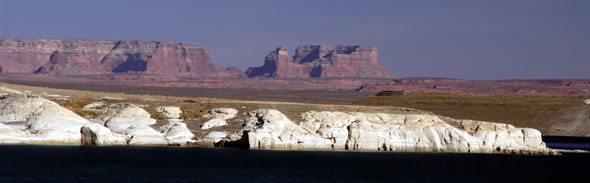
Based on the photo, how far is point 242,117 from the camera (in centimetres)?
8725

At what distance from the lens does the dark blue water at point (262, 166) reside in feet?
192

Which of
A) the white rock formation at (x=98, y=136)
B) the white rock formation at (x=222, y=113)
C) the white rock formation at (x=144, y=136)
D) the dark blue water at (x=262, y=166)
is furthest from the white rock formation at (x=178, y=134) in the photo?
the white rock formation at (x=222, y=113)

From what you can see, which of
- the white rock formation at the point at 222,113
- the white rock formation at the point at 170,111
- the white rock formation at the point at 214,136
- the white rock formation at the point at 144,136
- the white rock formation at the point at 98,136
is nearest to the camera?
the white rock formation at the point at 98,136

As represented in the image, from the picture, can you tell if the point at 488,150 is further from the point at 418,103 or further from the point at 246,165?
the point at 418,103

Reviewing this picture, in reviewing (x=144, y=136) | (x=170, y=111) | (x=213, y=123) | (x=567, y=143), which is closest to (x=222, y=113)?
(x=213, y=123)

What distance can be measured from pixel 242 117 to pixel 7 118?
20544mm

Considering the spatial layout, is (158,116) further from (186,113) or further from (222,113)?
(222,113)

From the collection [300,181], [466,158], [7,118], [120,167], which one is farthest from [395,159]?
[7,118]

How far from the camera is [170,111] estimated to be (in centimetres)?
8681

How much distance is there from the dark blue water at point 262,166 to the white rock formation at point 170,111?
742 cm

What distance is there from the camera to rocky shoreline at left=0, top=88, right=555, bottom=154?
252ft

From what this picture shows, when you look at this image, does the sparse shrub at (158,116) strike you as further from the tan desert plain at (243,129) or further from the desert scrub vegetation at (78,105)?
the desert scrub vegetation at (78,105)

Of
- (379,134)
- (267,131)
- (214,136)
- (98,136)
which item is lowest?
(214,136)

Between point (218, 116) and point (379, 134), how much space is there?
50.6ft
